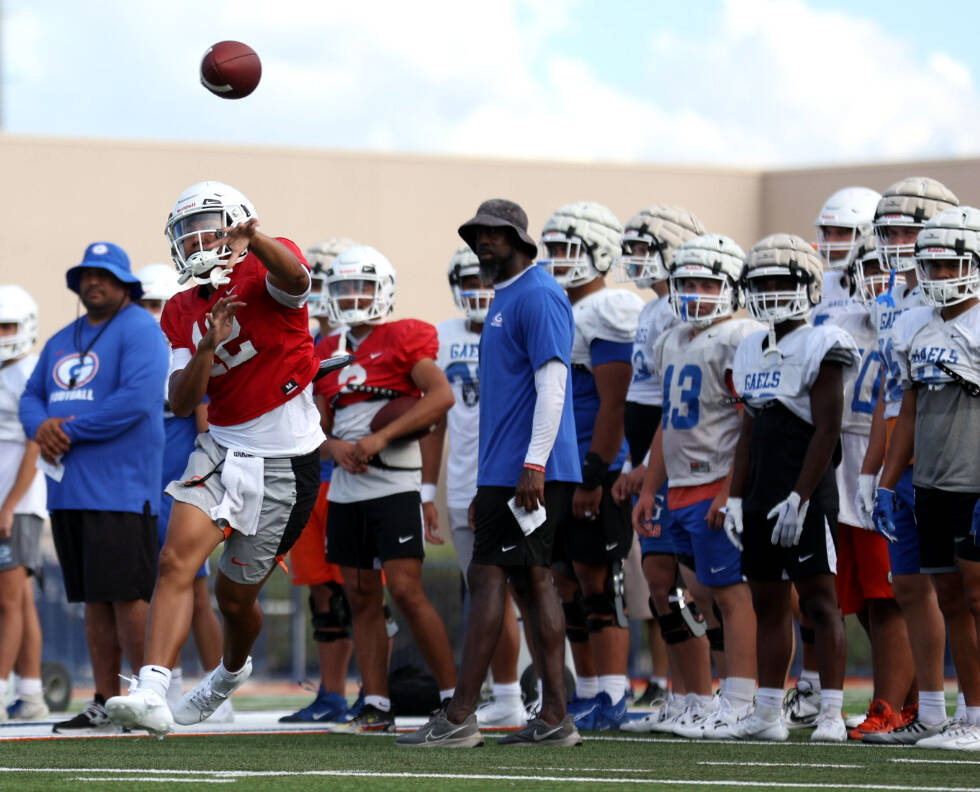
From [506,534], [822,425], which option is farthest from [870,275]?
[506,534]

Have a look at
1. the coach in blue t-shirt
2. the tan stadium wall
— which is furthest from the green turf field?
the tan stadium wall

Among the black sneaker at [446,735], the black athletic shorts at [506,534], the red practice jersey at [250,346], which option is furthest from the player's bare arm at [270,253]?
the black sneaker at [446,735]

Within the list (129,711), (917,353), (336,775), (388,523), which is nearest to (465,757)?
(336,775)

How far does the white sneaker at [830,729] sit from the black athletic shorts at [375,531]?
187 cm

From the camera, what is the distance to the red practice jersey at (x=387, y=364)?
833cm

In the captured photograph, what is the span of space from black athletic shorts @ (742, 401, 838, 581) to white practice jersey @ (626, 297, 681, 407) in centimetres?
105

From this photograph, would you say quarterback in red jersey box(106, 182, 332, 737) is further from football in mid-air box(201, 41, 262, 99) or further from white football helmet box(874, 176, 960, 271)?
white football helmet box(874, 176, 960, 271)

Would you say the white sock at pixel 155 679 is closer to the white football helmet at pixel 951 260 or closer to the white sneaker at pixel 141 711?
the white sneaker at pixel 141 711

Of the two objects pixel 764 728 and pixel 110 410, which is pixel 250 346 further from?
pixel 764 728

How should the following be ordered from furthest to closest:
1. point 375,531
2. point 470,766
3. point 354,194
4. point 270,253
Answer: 1. point 354,194
2. point 375,531
3. point 270,253
4. point 470,766

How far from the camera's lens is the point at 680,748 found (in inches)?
275

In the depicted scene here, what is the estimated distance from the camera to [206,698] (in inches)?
268

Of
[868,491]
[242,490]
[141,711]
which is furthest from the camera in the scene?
[868,491]

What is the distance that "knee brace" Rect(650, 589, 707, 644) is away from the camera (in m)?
8.17
